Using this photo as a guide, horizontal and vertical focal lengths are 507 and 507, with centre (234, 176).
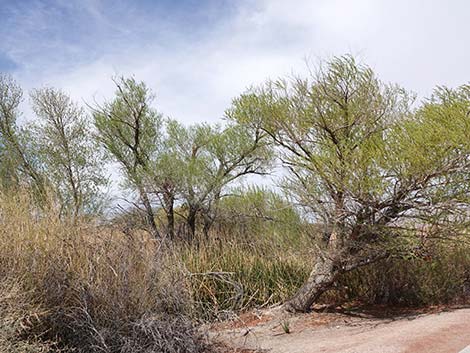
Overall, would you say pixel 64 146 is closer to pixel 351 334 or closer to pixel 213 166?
pixel 213 166

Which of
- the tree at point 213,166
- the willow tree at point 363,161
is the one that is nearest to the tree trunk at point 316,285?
the willow tree at point 363,161

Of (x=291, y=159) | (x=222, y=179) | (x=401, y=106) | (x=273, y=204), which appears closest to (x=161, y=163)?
(x=222, y=179)

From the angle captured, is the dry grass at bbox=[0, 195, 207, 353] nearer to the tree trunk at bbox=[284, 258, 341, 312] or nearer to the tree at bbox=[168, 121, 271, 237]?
the tree trunk at bbox=[284, 258, 341, 312]

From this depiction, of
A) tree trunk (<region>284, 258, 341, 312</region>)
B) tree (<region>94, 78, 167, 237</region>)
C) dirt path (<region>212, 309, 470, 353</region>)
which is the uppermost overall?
tree (<region>94, 78, 167, 237</region>)

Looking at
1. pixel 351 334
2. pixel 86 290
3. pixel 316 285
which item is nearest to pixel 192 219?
pixel 316 285

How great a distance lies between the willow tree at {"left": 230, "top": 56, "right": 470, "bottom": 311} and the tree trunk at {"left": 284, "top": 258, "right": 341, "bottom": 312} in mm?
21

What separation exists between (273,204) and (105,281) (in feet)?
18.6

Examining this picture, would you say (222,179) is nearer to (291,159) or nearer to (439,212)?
(291,159)

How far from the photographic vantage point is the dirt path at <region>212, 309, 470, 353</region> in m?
6.88

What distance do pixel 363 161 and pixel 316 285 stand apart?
9.45 feet

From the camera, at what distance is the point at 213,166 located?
55.9 feet

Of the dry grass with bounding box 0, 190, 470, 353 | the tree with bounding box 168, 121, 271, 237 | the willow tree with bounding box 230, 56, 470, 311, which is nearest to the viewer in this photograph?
the dry grass with bounding box 0, 190, 470, 353

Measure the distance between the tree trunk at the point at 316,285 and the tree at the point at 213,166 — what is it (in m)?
5.59

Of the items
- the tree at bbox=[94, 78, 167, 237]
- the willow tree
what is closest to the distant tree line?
the willow tree
